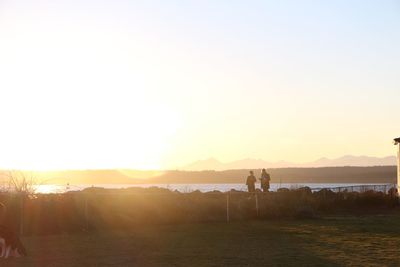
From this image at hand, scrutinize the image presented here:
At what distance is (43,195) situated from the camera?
2178 cm

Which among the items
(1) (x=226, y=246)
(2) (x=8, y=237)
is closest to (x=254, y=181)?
(1) (x=226, y=246)

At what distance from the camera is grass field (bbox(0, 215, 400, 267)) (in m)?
13.4

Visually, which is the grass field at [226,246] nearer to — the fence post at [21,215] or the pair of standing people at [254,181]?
the fence post at [21,215]

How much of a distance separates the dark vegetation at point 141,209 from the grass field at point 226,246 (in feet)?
4.37

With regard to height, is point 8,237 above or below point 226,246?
above

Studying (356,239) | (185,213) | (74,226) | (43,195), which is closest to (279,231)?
(356,239)

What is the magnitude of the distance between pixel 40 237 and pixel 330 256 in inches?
359

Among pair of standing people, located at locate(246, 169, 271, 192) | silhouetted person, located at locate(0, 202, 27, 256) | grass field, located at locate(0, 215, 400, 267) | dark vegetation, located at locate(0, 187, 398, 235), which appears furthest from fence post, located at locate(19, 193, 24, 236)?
pair of standing people, located at locate(246, 169, 271, 192)

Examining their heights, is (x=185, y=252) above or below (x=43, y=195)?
below

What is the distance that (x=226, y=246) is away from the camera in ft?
52.6

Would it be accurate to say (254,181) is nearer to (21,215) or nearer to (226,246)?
(21,215)

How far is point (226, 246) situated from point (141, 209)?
8.39m

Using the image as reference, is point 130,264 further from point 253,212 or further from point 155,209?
point 253,212

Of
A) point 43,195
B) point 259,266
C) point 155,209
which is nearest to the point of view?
point 259,266
